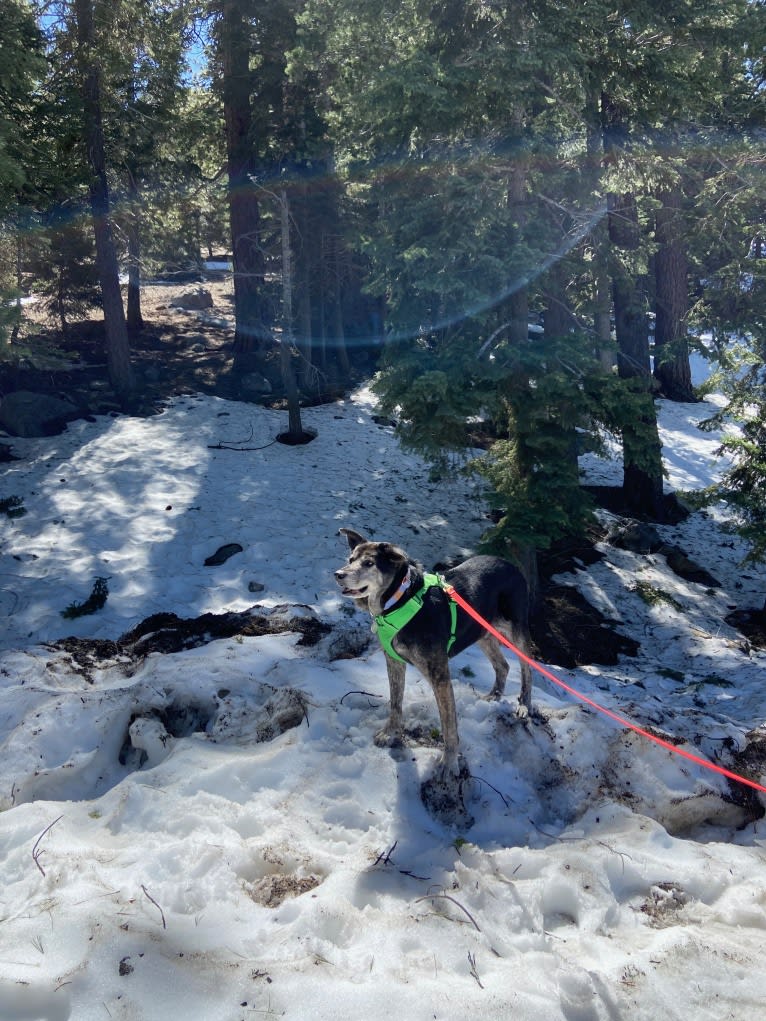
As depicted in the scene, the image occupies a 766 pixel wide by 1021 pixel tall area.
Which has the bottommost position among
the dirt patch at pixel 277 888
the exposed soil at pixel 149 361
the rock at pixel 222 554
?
the rock at pixel 222 554

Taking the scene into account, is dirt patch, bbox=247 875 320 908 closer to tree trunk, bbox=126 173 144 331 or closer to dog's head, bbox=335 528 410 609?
dog's head, bbox=335 528 410 609

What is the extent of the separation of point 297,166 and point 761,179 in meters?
12.7

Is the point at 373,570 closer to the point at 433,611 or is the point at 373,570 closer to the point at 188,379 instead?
the point at 433,611

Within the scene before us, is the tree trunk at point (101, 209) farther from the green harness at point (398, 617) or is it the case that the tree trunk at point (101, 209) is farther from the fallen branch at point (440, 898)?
the fallen branch at point (440, 898)

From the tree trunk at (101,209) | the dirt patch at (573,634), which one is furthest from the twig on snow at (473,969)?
the tree trunk at (101,209)

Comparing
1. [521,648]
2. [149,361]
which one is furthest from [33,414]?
[521,648]

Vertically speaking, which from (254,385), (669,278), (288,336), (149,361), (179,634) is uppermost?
(669,278)

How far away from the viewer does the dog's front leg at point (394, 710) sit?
546 centimetres

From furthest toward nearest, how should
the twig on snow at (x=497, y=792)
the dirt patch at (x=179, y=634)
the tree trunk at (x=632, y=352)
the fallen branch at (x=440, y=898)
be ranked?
the tree trunk at (x=632, y=352) → the dirt patch at (x=179, y=634) → the twig on snow at (x=497, y=792) → the fallen branch at (x=440, y=898)

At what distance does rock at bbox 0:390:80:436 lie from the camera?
1642cm

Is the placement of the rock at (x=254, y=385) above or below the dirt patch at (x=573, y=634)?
above

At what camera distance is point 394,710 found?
5535 millimetres

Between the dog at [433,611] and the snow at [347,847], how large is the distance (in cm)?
34

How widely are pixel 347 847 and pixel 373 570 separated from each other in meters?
1.76
